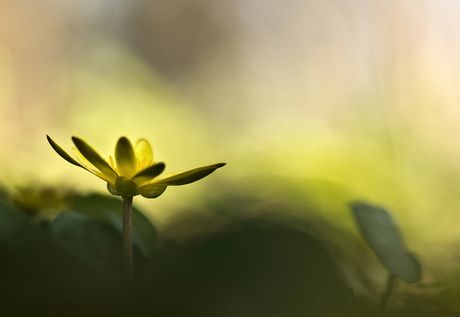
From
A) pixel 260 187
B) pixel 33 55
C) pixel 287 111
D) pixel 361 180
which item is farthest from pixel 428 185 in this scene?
pixel 33 55

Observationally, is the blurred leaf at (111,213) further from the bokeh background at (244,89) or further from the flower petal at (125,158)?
the bokeh background at (244,89)

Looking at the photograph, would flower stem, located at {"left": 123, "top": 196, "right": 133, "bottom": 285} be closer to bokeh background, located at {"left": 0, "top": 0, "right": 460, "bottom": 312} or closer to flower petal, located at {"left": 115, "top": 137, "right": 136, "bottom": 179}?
flower petal, located at {"left": 115, "top": 137, "right": 136, "bottom": 179}

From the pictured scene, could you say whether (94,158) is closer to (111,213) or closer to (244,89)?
(111,213)

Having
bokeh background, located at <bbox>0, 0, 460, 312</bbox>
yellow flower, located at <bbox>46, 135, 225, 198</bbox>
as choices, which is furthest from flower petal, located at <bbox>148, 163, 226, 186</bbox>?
bokeh background, located at <bbox>0, 0, 460, 312</bbox>

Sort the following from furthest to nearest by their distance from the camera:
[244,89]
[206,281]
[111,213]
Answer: [244,89] → [111,213] → [206,281]

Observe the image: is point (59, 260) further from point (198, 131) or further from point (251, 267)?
point (198, 131)

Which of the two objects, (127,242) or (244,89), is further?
(244,89)

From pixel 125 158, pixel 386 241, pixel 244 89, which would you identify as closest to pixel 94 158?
pixel 125 158
